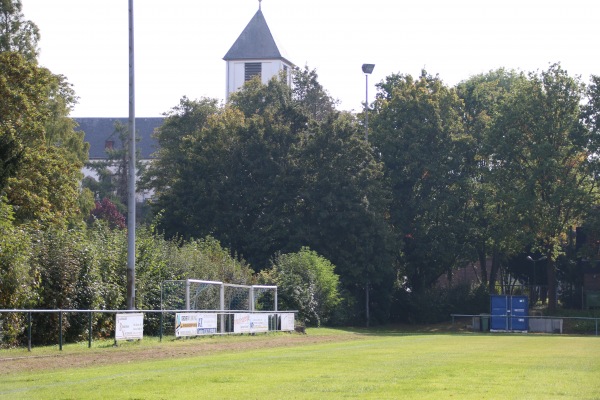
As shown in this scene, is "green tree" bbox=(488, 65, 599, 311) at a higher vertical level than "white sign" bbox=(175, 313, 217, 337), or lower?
higher

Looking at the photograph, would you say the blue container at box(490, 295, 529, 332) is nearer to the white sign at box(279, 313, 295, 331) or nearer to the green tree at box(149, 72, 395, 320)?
the green tree at box(149, 72, 395, 320)

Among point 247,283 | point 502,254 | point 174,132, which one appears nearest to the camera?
point 247,283

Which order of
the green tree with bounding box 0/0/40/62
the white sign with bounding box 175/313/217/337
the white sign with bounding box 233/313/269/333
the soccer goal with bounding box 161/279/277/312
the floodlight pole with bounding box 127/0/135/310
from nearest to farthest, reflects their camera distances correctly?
the floodlight pole with bounding box 127/0/135/310
the white sign with bounding box 175/313/217/337
the soccer goal with bounding box 161/279/277/312
the white sign with bounding box 233/313/269/333
the green tree with bounding box 0/0/40/62

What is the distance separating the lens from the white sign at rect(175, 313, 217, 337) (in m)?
34.9

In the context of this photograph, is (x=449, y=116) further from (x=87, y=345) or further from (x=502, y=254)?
(x=87, y=345)

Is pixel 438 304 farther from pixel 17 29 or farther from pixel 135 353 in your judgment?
pixel 135 353

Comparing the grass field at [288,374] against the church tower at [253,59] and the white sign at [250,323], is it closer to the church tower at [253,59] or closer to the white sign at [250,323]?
the white sign at [250,323]

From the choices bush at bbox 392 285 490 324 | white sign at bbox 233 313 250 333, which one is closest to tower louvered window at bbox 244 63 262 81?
bush at bbox 392 285 490 324

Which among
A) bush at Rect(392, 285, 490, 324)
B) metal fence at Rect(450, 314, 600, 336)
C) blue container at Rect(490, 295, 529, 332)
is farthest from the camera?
bush at Rect(392, 285, 490, 324)

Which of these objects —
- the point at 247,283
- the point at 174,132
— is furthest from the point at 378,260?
the point at 174,132

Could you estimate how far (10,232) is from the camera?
94.2ft

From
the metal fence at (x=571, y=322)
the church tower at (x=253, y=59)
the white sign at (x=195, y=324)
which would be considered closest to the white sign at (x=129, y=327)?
the white sign at (x=195, y=324)

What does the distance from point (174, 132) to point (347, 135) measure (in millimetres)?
23988

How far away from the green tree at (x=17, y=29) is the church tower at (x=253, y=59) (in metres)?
61.6
